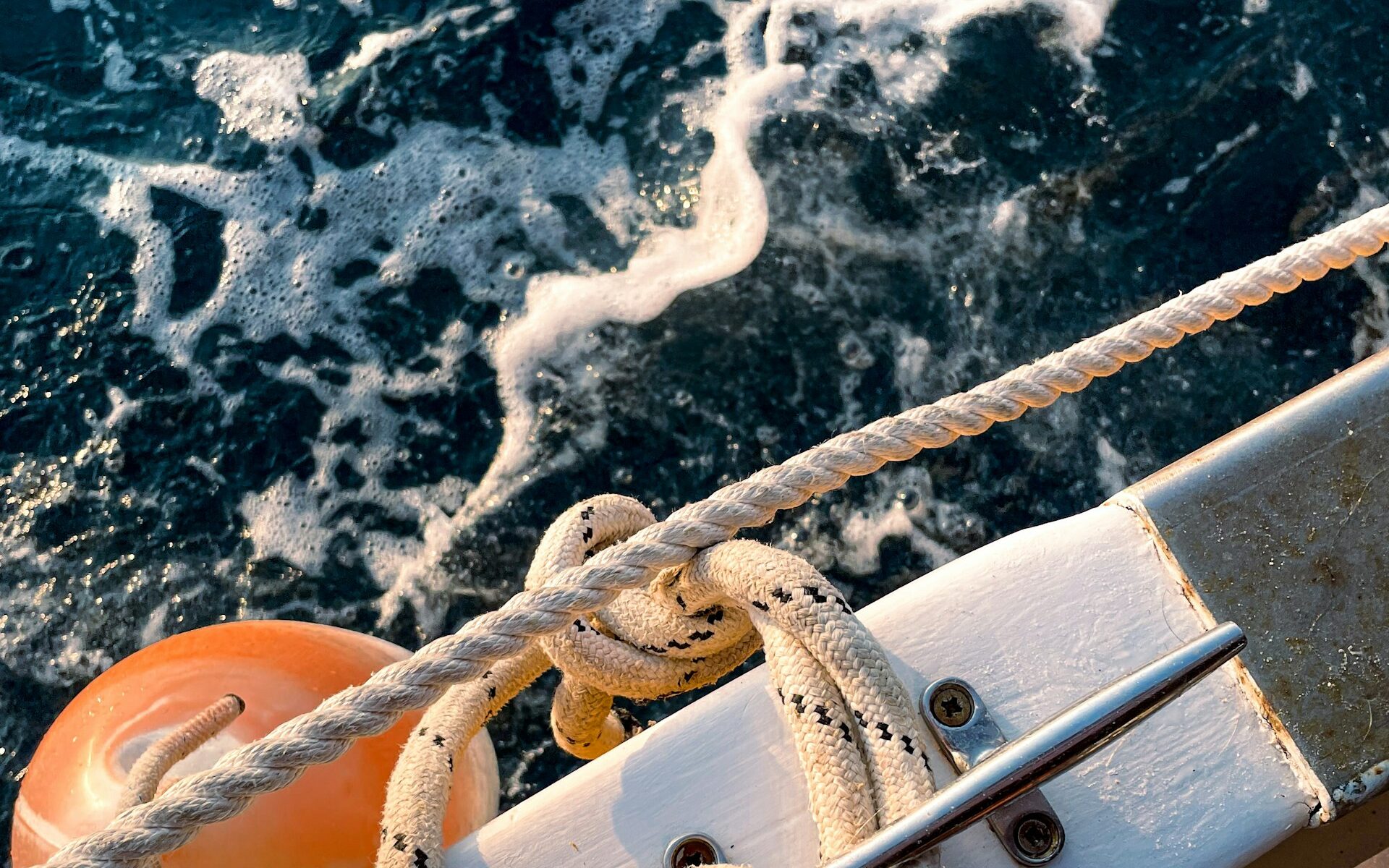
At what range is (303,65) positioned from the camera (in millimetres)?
3109

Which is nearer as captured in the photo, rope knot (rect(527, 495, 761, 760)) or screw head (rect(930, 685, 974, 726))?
screw head (rect(930, 685, 974, 726))

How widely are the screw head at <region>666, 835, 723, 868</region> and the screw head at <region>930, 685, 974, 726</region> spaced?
29 cm

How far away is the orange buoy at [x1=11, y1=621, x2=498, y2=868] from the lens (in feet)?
4.34

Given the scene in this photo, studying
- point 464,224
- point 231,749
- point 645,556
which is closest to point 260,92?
point 464,224

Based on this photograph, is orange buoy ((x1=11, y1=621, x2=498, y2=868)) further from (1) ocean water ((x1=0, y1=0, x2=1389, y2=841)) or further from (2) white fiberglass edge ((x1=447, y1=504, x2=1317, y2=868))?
(1) ocean water ((x1=0, y1=0, x2=1389, y2=841))

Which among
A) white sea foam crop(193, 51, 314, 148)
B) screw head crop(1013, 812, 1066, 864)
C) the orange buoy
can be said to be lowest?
the orange buoy

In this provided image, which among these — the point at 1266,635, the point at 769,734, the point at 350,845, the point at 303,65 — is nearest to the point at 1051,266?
the point at 1266,635

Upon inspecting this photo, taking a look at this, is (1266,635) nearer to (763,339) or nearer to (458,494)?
(763,339)

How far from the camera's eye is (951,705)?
1.08 meters

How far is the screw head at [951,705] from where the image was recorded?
3.50 ft

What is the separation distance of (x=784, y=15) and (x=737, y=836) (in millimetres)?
2710

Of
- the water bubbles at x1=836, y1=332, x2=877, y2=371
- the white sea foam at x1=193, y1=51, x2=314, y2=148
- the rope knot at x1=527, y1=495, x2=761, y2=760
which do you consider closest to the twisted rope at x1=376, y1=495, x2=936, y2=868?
the rope knot at x1=527, y1=495, x2=761, y2=760

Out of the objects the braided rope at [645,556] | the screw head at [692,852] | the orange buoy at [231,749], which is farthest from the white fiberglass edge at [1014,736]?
the orange buoy at [231,749]

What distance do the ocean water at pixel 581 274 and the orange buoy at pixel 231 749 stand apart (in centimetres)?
79
